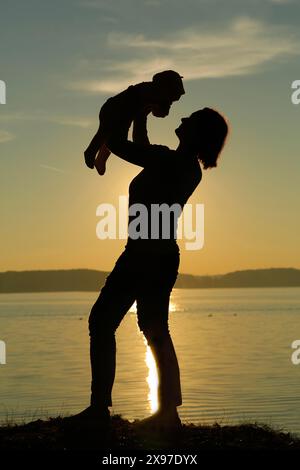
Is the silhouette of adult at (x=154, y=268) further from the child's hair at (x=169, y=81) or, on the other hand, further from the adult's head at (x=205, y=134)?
the child's hair at (x=169, y=81)

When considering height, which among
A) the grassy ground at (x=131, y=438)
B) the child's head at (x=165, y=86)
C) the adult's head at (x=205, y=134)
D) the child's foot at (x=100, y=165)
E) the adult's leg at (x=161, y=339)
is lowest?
the grassy ground at (x=131, y=438)

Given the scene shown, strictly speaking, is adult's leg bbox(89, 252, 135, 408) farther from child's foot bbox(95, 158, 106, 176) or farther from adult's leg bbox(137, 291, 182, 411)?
child's foot bbox(95, 158, 106, 176)

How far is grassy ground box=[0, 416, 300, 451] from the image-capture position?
8.49 m

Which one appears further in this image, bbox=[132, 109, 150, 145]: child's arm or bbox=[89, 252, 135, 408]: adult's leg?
bbox=[132, 109, 150, 145]: child's arm

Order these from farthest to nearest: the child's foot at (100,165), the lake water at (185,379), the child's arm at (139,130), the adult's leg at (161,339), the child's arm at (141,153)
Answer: the lake water at (185,379) → the child's arm at (139,130) → the adult's leg at (161,339) → the child's foot at (100,165) → the child's arm at (141,153)

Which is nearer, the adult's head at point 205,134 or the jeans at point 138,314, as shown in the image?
the jeans at point 138,314

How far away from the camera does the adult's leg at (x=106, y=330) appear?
332 inches

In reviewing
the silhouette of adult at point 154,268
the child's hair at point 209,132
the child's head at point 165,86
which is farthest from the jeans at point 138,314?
the child's head at point 165,86

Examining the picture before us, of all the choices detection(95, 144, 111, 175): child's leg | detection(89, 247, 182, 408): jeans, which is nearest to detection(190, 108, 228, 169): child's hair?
detection(95, 144, 111, 175): child's leg

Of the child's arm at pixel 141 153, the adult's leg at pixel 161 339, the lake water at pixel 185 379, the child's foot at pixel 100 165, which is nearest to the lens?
the child's arm at pixel 141 153

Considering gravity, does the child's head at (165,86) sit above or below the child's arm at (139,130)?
above

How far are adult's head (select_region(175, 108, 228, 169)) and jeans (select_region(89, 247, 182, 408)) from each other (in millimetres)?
949

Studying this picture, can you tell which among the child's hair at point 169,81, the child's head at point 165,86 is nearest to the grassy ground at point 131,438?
the child's head at point 165,86
